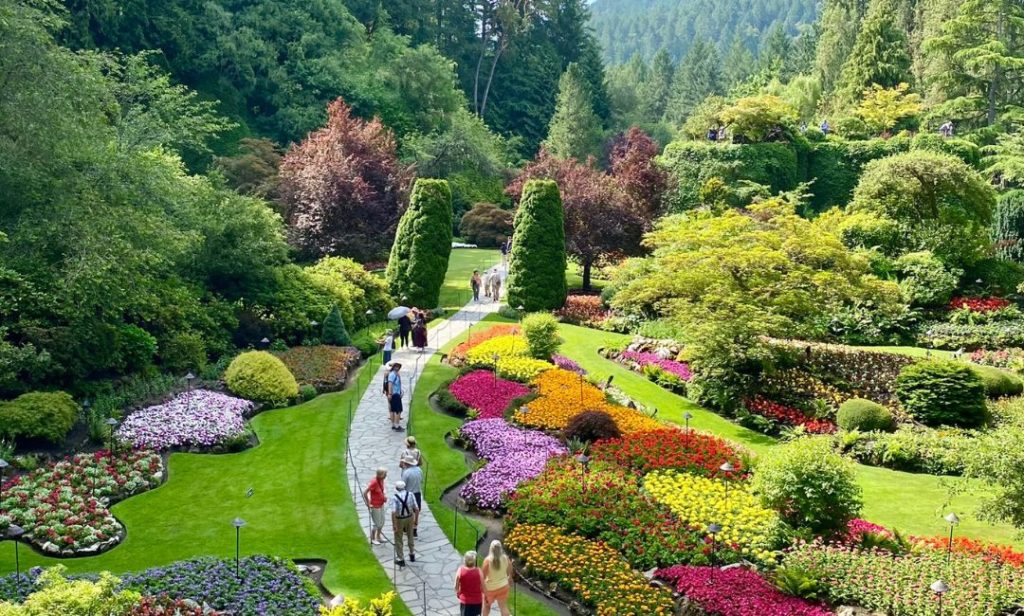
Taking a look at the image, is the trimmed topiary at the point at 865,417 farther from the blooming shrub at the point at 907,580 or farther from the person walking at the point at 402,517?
the person walking at the point at 402,517

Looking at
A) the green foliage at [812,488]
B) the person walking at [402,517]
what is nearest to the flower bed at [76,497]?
the person walking at [402,517]

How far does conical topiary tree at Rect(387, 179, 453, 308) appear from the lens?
97.6 ft

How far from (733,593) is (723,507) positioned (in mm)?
2890

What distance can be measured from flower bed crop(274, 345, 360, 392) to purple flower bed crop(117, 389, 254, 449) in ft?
9.04

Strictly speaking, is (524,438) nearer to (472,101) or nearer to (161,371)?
(161,371)

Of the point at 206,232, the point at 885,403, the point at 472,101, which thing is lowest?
the point at 885,403

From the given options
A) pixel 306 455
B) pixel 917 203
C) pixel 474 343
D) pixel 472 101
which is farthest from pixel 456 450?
pixel 472 101

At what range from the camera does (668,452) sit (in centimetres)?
1627

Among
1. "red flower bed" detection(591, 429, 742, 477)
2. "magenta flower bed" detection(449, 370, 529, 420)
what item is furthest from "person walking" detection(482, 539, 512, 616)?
"magenta flower bed" detection(449, 370, 529, 420)

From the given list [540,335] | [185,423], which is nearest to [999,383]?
[540,335]

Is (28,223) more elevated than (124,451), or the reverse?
(28,223)

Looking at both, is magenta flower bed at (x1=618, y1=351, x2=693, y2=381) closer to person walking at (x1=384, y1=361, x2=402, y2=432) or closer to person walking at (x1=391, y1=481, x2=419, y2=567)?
person walking at (x1=384, y1=361, x2=402, y2=432)

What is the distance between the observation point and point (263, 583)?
36.4 ft

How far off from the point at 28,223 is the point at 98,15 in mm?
30357
